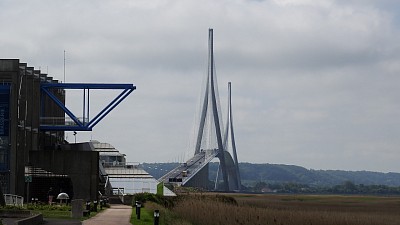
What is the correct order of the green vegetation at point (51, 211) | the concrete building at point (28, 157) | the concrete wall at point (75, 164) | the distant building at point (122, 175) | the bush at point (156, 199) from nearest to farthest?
1. the green vegetation at point (51, 211)
2. the bush at point (156, 199)
3. the concrete building at point (28, 157)
4. the concrete wall at point (75, 164)
5. the distant building at point (122, 175)

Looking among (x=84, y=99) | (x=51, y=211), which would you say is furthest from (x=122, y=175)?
(x=51, y=211)

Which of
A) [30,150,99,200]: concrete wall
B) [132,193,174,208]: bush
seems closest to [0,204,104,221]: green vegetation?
[132,193,174,208]: bush

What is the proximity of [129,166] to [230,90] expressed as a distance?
8297 centimetres

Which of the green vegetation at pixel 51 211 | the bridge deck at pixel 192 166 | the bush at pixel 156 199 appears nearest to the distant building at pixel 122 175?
the bush at pixel 156 199

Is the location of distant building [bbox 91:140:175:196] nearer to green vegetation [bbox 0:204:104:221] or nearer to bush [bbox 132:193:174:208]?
bush [bbox 132:193:174:208]

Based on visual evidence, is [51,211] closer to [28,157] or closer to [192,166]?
[28,157]

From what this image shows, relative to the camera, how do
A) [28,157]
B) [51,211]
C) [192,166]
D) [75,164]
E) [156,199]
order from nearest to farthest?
[51,211] < [156,199] < [28,157] < [75,164] < [192,166]

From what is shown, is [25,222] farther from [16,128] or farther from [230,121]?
[230,121]

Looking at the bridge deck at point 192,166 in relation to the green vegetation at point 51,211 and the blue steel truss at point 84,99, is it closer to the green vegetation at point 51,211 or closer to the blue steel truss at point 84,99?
the blue steel truss at point 84,99

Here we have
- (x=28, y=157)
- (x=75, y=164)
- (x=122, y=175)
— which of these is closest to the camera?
(x=28, y=157)

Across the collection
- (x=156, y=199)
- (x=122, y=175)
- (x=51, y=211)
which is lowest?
(x=51, y=211)

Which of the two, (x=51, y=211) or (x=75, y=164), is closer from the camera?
(x=51, y=211)

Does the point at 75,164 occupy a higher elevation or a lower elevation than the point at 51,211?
higher

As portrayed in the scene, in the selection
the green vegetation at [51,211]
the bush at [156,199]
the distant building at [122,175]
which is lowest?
the green vegetation at [51,211]
